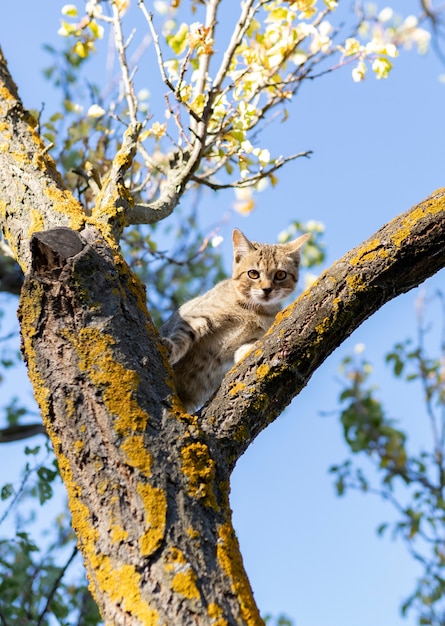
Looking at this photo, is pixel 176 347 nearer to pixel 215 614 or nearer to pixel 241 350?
pixel 241 350

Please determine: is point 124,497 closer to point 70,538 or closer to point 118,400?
point 118,400

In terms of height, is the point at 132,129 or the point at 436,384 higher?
the point at 436,384

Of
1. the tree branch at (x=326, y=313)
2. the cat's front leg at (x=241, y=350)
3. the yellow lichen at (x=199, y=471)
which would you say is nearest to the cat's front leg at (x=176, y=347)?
the cat's front leg at (x=241, y=350)

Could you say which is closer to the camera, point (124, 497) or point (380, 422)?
point (124, 497)

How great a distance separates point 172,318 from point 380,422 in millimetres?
4867

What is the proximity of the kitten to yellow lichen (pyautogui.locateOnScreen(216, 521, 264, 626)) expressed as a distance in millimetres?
2105

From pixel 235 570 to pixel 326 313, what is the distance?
1.06 metres

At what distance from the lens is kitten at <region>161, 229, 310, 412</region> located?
15.5 feet

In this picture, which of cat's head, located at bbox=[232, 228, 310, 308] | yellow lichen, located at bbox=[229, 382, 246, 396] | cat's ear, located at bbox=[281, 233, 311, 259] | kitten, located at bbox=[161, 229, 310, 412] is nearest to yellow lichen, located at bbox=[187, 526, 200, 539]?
Result: yellow lichen, located at bbox=[229, 382, 246, 396]

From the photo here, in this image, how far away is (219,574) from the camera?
2.20 meters

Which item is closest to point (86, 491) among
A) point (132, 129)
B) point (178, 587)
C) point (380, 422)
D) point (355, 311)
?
point (178, 587)

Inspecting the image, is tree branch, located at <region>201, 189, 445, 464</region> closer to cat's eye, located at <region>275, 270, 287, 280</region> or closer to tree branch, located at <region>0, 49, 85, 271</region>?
tree branch, located at <region>0, 49, 85, 271</region>

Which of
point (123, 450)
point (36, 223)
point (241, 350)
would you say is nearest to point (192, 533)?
point (123, 450)

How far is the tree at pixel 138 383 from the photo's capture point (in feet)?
7.23
